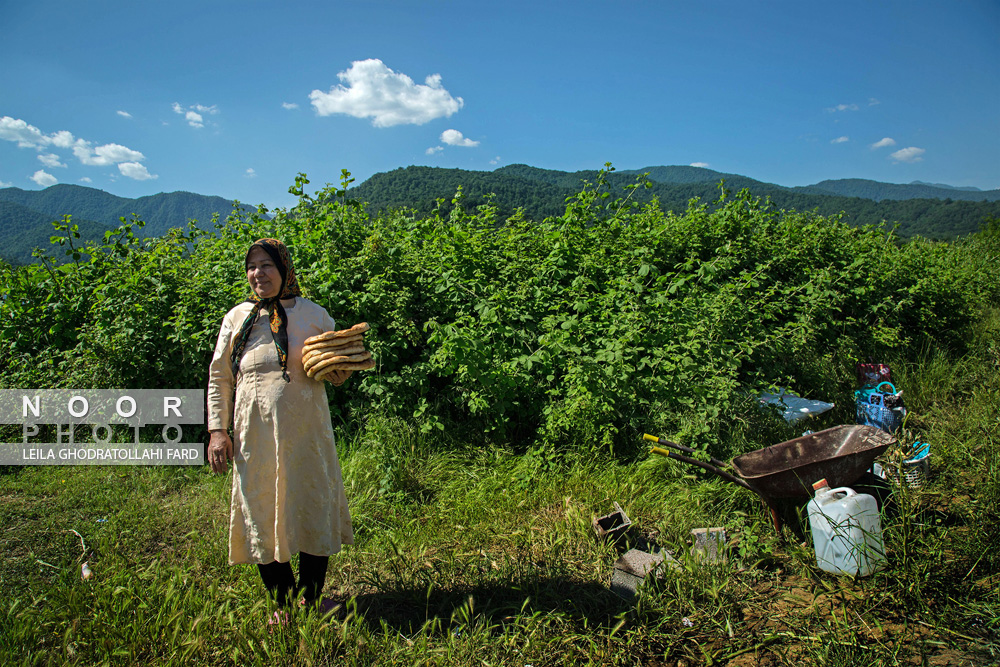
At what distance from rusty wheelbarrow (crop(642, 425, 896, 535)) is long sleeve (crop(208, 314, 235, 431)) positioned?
2.29m

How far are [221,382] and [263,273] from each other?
1.80 feet

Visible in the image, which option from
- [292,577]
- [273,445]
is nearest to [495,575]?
[292,577]

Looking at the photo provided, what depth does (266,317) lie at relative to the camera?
95.0 inches

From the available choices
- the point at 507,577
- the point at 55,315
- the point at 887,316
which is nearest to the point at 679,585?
the point at 507,577

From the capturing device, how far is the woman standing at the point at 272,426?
2344 millimetres

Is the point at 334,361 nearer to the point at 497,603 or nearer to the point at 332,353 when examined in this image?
the point at 332,353

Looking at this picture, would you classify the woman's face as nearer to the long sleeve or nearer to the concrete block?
the long sleeve

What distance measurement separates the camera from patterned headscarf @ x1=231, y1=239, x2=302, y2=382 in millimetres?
2340

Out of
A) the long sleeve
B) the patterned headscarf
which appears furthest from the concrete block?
the long sleeve

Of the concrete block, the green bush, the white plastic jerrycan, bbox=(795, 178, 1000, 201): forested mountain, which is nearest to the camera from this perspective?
the white plastic jerrycan

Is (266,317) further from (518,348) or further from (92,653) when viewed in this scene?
(518,348)

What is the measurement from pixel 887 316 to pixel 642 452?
476 cm

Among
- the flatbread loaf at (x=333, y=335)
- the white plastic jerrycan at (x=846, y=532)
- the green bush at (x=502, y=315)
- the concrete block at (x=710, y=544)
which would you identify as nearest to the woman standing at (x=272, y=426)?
the flatbread loaf at (x=333, y=335)

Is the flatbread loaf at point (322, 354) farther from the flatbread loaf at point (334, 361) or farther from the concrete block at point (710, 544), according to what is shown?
the concrete block at point (710, 544)
